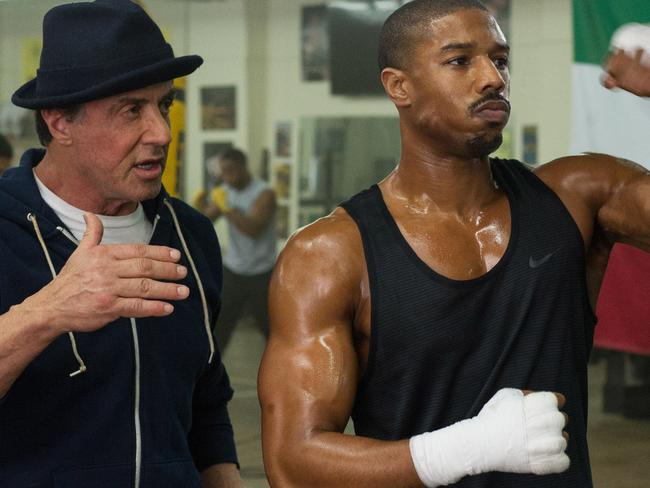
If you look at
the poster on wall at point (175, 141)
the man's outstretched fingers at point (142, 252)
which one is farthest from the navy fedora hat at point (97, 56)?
the poster on wall at point (175, 141)

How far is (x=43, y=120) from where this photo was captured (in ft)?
6.75

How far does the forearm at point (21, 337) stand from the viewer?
1728 millimetres

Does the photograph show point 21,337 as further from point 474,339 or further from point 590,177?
point 590,177

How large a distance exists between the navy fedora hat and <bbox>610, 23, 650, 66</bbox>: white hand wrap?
84cm

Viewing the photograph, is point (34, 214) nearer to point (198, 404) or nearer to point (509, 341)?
point (198, 404)

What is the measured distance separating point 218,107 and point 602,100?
11.1 ft

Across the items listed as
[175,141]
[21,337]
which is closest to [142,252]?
[21,337]

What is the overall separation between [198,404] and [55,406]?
0.45 metres

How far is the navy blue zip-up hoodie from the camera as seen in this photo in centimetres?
189

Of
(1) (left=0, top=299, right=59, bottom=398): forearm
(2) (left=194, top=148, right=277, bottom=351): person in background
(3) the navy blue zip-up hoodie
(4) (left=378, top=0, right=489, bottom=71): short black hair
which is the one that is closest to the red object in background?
(2) (left=194, top=148, right=277, bottom=351): person in background

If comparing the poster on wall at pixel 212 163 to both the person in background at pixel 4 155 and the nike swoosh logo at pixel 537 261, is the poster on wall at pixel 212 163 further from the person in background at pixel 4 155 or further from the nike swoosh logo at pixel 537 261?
the nike swoosh logo at pixel 537 261

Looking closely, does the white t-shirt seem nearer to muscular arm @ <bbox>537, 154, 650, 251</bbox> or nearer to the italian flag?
muscular arm @ <bbox>537, 154, 650, 251</bbox>

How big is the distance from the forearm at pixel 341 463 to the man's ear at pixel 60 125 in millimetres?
719

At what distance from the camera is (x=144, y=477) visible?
1.97 metres
